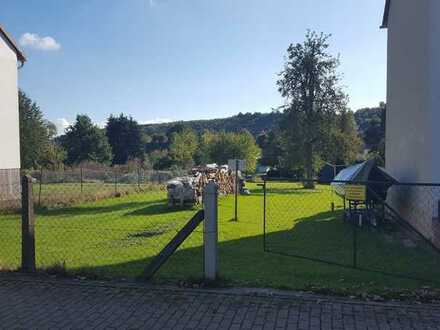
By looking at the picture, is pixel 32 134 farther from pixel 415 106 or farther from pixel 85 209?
pixel 415 106

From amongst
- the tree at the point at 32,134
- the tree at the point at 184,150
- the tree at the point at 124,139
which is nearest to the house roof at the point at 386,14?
the tree at the point at 184,150

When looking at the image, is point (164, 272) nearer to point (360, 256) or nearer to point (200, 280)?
point (200, 280)

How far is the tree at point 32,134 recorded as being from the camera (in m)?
55.0

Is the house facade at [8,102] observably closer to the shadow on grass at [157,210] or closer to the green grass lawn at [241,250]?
the green grass lawn at [241,250]

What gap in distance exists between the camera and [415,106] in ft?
37.0

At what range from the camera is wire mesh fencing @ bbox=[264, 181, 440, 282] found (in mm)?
8047

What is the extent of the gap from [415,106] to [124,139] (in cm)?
7340

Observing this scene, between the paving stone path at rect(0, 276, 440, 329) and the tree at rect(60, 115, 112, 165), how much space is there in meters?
67.5

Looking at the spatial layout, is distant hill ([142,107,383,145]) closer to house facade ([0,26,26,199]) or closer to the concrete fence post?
house facade ([0,26,26,199])

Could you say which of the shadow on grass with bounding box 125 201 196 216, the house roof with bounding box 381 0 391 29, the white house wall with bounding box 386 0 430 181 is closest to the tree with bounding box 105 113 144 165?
A: the shadow on grass with bounding box 125 201 196 216

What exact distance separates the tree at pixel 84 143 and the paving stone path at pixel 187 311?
2656 inches

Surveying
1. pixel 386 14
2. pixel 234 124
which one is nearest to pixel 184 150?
pixel 386 14

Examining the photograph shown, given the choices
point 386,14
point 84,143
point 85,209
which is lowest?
point 85,209

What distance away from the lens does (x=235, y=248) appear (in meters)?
9.74
